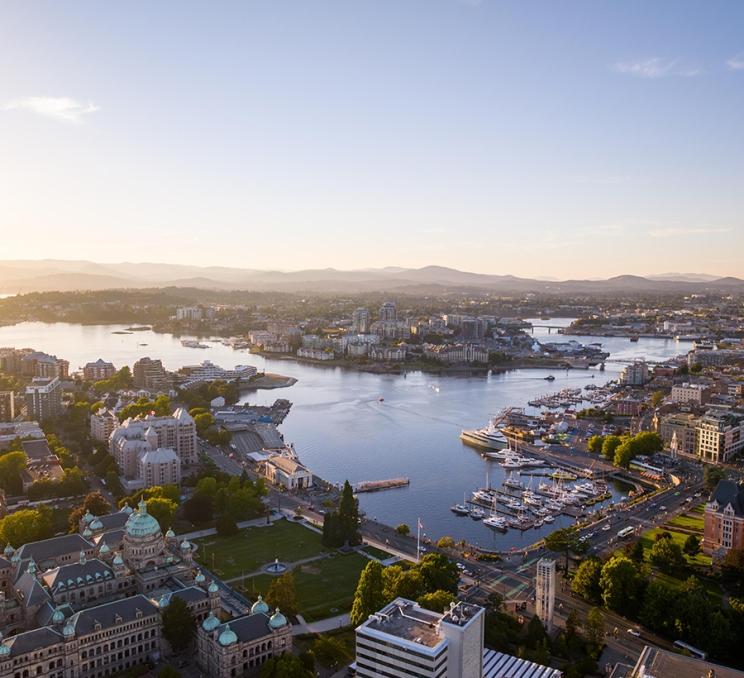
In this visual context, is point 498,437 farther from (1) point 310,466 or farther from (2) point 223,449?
(2) point 223,449

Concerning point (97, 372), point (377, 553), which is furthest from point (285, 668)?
point (97, 372)

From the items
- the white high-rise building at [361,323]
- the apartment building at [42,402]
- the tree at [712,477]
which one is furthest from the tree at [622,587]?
the white high-rise building at [361,323]

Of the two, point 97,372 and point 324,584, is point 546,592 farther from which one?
point 97,372

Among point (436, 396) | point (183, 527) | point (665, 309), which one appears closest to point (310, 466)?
point (183, 527)

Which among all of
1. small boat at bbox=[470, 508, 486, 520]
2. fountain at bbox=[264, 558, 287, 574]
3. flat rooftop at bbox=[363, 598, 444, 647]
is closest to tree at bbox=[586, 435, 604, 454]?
small boat at bbox=[470, 508, 486, 520]

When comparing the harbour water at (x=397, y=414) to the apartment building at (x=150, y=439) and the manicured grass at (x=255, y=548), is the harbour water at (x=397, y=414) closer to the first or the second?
the manicured grass at (x=255, y=548)

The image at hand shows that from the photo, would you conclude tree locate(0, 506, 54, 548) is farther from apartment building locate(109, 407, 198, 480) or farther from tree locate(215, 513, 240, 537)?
apartment building locate(109, 407, 198, 480)

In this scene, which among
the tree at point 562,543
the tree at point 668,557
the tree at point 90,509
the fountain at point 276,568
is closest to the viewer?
the tree at point 668,557
